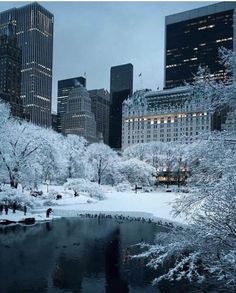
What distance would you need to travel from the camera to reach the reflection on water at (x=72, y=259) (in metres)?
20.2

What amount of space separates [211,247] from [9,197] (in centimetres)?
3668

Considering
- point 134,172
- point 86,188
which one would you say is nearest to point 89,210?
point 86,188

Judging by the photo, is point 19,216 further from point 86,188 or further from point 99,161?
point 99,161

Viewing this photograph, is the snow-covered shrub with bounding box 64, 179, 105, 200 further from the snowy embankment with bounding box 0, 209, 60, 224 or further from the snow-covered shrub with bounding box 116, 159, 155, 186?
Result: the snow-covered shrub with bounding box 116, 159, 155, 186

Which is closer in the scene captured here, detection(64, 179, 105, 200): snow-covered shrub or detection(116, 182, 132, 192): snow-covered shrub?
detection(64, 179, 105, 200): snow-covered shrub

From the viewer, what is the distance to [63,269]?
2306 cm

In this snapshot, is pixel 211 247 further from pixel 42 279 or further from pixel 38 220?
pixel 38 220

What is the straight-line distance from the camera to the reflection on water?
20.2m

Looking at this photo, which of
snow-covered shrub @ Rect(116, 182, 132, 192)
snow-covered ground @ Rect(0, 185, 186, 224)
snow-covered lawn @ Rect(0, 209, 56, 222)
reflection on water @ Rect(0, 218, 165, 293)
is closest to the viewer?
reflection on water @ Rect(0, 218, 165, 293)

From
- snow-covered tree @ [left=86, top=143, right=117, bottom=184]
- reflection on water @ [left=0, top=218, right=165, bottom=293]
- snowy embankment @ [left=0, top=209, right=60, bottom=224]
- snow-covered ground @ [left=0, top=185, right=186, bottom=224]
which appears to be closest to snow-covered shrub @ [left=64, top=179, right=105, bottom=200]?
snow-covered ground @ [left=0, top=185, right=186, bottom=224]

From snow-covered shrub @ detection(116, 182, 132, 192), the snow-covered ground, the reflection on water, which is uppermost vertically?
snow-covered shrub @ detection(116, 182, 132, 192)

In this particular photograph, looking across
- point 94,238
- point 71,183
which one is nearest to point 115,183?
point 71,183

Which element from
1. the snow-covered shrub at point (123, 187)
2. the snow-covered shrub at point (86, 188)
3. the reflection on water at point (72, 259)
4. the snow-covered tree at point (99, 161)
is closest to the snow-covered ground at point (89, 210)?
the snow-covered shrub at point (86, 188)

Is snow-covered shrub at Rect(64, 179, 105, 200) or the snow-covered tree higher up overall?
the snow-covered tree
